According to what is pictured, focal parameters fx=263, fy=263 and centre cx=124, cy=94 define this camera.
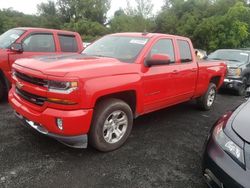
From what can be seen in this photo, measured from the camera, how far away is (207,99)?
6547mm

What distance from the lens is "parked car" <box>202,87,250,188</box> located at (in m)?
2.40

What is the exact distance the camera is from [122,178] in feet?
10.7

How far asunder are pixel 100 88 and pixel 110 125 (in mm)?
707

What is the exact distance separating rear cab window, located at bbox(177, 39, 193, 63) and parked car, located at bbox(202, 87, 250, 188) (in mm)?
2500

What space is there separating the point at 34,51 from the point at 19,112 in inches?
123

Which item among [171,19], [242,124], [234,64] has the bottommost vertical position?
[234,64]

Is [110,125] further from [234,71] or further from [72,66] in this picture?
[234,71]

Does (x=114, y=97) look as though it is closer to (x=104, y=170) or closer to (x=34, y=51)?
(x=104, y=170)

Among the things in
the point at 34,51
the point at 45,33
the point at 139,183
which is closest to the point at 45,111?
the point at 139,183

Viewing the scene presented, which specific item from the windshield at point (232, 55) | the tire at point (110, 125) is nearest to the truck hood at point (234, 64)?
the windshield at point (232, 55)

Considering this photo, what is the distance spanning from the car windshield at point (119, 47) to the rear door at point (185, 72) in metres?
0.99

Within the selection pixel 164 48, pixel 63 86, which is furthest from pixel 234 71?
pixel 63 86

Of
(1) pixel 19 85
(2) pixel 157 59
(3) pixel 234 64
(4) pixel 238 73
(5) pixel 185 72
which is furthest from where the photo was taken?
(3) pixel 234 64

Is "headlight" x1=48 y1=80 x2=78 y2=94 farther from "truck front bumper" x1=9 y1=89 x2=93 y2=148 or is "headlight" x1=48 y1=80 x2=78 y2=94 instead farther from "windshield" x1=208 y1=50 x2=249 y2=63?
"windshield" x1=208 y1=50 x2=249 y2=63
